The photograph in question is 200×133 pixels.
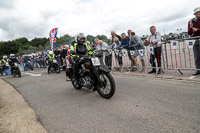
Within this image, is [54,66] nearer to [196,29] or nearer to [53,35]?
[53,35]

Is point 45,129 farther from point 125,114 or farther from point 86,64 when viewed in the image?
point 86,64

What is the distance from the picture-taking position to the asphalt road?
2.74 m

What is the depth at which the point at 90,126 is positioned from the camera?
294 centimetres

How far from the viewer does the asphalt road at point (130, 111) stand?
2736mm

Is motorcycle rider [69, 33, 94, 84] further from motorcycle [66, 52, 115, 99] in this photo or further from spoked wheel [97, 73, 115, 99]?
spoked wheel [97, 73, 115, 99]

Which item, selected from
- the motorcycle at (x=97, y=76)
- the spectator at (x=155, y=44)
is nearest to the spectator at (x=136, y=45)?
the spectator at (x=155, y=44)

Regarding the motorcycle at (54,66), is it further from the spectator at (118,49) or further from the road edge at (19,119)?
the road edge at (19,119)

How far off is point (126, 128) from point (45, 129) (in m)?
1.54

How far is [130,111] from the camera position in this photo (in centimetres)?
340

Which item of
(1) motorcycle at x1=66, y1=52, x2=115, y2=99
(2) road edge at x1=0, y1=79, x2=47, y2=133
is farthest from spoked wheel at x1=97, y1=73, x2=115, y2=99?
(2) road edge at x1=0, y1=79, x2=47, y2=133

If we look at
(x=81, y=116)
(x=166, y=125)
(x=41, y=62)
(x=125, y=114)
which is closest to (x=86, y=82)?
(x=81, y=116)

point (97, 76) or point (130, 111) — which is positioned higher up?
point (97, 76)

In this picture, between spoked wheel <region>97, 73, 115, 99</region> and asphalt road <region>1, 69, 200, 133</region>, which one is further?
spoked wheel <region>97, 73, 115, 99</region>

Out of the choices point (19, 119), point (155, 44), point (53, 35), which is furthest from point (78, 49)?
point (53, 35)
